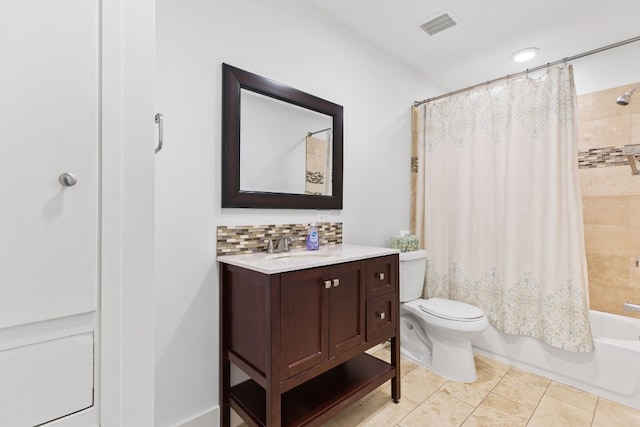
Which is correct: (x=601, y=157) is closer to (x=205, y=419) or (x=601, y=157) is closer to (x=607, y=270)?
(x=607, y=270)

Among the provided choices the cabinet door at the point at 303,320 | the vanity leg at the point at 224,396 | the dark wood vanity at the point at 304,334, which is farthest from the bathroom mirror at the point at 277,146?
the vanity leg at the point at 224,396

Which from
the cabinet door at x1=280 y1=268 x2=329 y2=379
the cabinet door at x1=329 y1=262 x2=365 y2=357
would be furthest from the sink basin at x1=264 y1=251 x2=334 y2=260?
the cabinet door at x1=280 y1=268 x2=329 y2=379

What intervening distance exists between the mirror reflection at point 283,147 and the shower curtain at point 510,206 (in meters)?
1.15

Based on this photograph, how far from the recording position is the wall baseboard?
143cm

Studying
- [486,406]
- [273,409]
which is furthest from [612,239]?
[273,409]

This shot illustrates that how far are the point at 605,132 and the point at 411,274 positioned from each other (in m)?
1.93

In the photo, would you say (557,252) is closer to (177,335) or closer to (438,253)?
(438,253)

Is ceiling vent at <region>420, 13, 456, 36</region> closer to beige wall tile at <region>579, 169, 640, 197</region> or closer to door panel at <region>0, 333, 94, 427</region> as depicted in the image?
Answer: beige wall tile at <region>579, 169, 640, 197</region>

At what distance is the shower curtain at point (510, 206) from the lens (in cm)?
193

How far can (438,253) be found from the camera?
2.55 meters

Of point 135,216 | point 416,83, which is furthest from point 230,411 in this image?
point 416,83

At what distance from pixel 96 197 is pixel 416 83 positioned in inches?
112

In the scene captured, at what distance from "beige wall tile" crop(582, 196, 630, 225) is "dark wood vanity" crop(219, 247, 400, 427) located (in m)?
1.88

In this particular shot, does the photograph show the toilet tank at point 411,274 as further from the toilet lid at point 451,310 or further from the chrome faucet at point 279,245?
the chrome faucet at point 279,245
